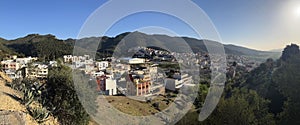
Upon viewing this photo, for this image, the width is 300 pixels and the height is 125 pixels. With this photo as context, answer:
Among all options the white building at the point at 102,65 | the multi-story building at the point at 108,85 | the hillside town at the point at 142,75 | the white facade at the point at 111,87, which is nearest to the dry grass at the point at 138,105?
the hillside town at the point at 142,75

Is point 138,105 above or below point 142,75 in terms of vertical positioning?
below

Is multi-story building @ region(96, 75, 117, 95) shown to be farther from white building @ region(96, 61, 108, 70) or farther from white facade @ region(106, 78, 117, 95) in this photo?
white building @ region(96, 61, 108, 70)

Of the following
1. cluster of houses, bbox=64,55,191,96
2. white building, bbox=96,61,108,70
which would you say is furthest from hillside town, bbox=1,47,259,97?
white building, bbox=96,61,108,70

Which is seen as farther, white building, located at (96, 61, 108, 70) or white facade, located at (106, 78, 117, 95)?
white building, located at (96, 61, 108, 70)

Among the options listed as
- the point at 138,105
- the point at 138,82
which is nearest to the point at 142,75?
the point at 138,82

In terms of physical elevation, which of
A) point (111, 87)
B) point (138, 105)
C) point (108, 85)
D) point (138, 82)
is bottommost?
point (138, 105)

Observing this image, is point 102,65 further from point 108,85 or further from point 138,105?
point 138,105

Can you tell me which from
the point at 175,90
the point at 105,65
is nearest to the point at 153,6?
the point at 175,90

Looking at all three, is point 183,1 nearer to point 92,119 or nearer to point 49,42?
point 92,119

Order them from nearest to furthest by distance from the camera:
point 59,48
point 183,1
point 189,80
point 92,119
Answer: point 183,1
point 92,119
point 189,80
point 59,48

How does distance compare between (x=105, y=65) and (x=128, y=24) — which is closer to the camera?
(x=128, y=24)

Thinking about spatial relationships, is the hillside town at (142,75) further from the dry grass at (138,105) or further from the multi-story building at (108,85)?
the dry grass at (138,105)
